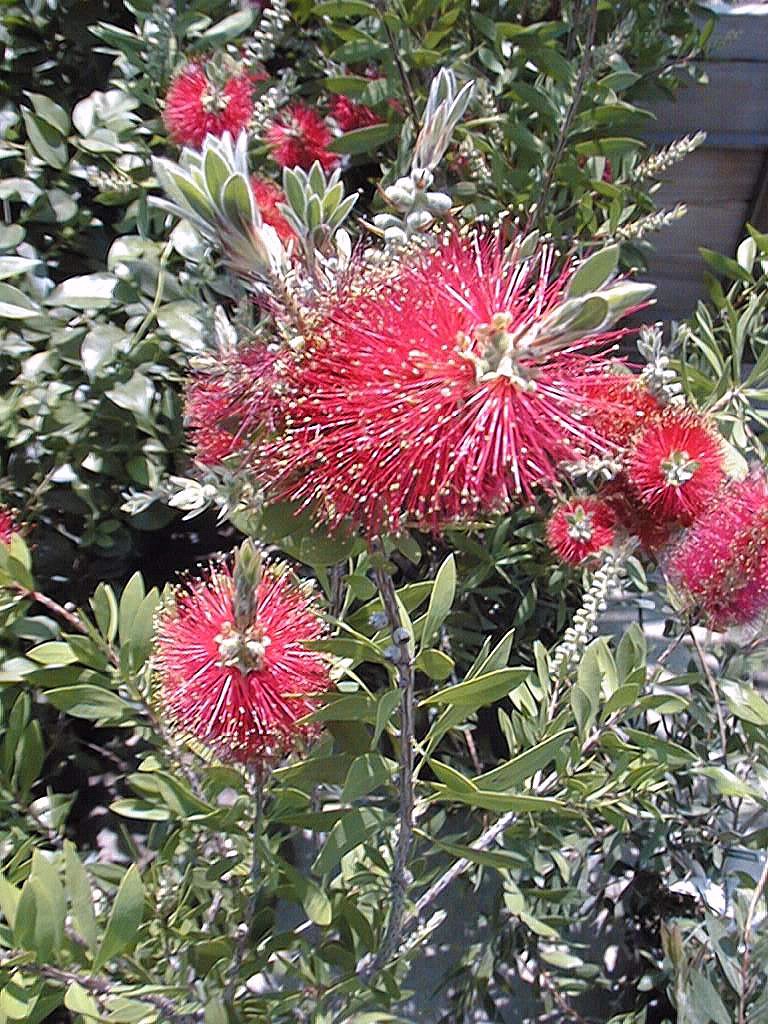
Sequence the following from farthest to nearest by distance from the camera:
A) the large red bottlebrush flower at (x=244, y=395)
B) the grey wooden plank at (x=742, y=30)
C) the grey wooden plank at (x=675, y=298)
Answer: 1. the grey wooden plank at (x=675, y=298)
2. the grey wooden plank at (x=742, y=30)
3. the large red bottlebrush flower at (x=244, y=395)

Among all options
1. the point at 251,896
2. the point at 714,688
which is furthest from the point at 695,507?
the point at 251,896

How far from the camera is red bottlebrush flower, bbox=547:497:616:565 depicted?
80 cm

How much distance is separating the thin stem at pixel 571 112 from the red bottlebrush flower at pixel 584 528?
0.87 ft

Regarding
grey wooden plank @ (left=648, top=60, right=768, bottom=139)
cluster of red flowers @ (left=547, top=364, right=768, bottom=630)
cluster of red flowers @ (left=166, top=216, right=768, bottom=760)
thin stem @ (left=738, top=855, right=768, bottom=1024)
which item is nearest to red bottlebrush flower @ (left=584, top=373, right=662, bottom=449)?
cluster of red flowers @ (left=547, top=364, right=768, bottom=630)

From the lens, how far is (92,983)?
0.60 meters

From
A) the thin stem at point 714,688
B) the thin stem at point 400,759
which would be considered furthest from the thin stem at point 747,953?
the thin stem at point 400,759

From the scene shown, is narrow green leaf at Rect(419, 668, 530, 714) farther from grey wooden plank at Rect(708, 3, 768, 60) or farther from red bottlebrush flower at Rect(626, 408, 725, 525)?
grey wooden plank at Rect(708, 3, 768, 60)

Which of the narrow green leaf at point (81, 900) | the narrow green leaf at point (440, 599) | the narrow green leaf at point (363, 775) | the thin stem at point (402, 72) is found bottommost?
the narrow green leaf at point (81, 900)

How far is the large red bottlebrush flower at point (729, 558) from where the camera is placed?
0.69 m

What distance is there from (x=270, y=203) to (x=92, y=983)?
24.7 inches

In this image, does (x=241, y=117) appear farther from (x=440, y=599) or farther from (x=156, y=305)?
(x=440, y=599)

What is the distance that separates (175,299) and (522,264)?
0.67 metres

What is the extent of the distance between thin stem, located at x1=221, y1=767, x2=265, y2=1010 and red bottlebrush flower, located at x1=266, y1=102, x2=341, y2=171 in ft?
2.38

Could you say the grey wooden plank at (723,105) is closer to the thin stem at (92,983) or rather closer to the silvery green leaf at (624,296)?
the silvery green leaf at (624,296)
